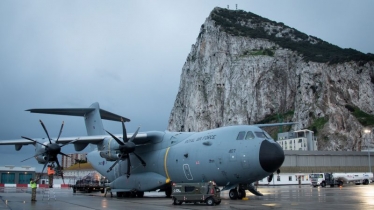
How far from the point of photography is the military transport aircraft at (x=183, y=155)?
67.5 ft

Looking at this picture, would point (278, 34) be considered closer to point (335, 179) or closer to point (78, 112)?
point (335, 179)

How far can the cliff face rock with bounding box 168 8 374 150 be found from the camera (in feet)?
389

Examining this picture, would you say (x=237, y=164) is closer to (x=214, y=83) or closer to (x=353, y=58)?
(x=353, y=58)

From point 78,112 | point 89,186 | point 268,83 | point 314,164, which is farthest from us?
point 268,83

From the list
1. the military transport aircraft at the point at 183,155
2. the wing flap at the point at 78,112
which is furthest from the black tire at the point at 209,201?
the wing flap at the point at 78,112

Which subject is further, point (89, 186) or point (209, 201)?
point (89, 186)

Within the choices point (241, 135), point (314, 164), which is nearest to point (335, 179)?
point (314, 164)

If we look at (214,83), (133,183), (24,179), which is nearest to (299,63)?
(214,83)

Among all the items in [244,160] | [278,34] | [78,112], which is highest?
[278,34]

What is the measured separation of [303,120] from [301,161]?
52178 mm

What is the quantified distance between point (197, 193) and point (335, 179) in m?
37.0

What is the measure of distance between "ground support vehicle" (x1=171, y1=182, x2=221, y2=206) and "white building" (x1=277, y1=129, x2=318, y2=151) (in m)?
88.0

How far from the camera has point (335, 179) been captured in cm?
5047

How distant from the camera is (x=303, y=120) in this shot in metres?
125
